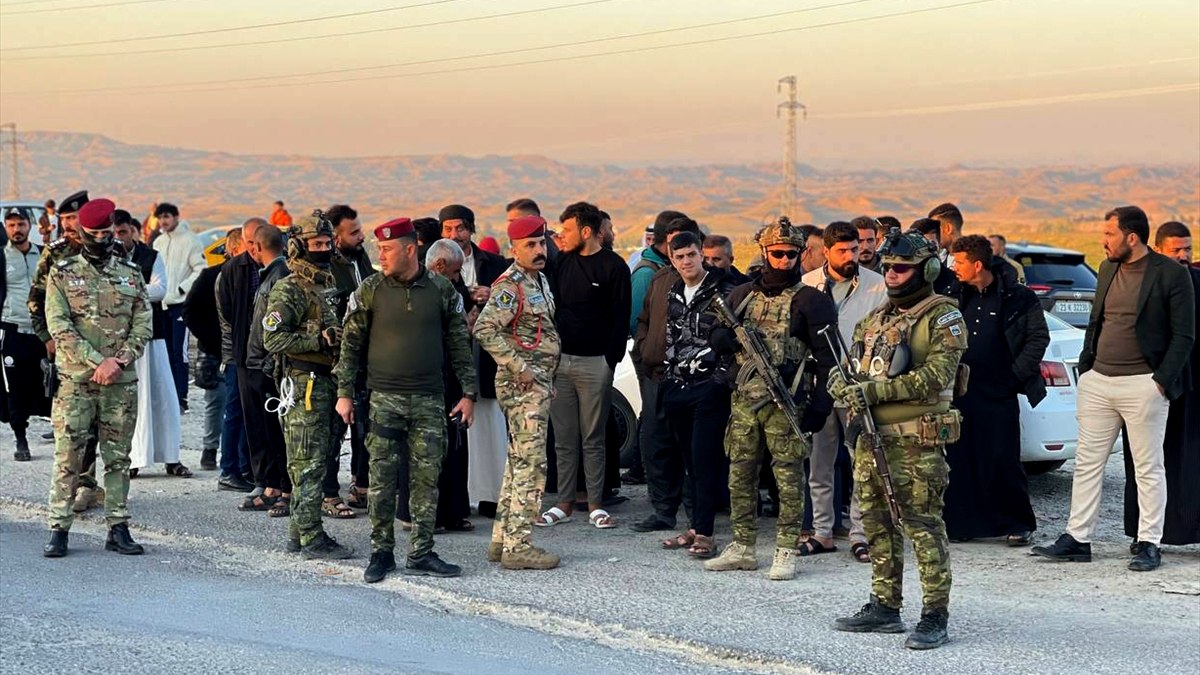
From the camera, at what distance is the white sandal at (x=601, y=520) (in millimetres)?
9789

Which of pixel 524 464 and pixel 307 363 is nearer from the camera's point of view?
pixel 524 464

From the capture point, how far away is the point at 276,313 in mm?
8656

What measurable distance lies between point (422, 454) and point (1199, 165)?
203 m

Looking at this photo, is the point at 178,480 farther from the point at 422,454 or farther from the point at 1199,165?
the point at 1199,165

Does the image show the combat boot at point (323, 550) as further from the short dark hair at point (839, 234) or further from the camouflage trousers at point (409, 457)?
the short dark hair at point (839, 234)

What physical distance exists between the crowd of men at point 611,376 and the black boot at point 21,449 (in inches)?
114

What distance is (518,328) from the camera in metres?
8.59

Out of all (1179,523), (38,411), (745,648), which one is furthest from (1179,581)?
(38,411)

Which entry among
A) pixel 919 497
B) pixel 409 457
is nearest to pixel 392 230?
pixel 409 457

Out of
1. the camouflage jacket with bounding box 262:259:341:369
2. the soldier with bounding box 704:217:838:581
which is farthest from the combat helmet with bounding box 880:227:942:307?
the camouflage jacket with bounding box 262:259:341:369

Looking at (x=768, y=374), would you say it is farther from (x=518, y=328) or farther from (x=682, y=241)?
(x=518, y=328)

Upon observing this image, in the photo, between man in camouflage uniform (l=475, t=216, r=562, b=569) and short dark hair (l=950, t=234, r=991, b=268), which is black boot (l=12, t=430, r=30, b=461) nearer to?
man in camouflage uniform (l=475, t=216, r=562, b=569)

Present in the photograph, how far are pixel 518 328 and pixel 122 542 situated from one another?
2.82m

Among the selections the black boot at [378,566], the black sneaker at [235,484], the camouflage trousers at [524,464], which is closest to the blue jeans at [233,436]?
the black sneaker at [235,484]
